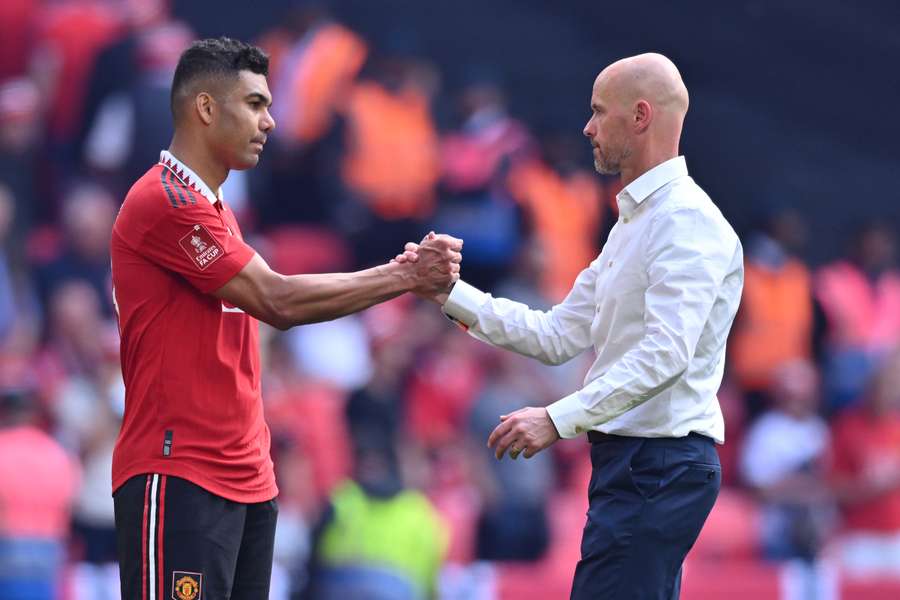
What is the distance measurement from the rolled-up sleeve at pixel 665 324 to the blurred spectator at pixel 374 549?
3819 millimetres

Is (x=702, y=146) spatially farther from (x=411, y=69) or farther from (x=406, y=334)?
(x=406, y=334)

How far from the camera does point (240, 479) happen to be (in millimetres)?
4637

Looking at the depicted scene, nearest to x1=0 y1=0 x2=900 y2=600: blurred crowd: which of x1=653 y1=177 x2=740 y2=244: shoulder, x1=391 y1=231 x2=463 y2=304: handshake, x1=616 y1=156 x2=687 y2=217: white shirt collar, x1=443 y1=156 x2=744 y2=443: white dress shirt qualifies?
x1=391 y1=231 x2=463 y2=304: handshake

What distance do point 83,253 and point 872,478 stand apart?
518 centimetres

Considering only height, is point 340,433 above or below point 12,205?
below

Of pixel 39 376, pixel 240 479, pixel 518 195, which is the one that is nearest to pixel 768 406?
pixel 518 195

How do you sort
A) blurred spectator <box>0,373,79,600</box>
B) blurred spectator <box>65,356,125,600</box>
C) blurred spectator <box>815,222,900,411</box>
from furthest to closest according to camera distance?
blurred spectator <box>815,222,900,411</box> → blurred spectator <box>65,356,125,600</box> → blurred spectator <box>0,373,79,600</box>

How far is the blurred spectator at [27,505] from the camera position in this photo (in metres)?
7.80

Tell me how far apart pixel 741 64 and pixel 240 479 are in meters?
8.65

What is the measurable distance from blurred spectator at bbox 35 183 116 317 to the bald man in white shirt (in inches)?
191

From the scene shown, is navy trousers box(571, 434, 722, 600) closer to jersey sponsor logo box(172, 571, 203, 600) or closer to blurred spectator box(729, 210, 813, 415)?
jersey sponsor logo box(172, 571, 203, 600)

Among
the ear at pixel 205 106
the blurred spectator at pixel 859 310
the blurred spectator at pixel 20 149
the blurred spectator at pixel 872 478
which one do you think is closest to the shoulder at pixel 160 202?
the ear at pixel 205 106

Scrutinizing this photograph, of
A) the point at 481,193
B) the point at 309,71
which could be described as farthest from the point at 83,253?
the point at 481,193

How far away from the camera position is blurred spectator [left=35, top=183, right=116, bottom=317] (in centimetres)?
914
